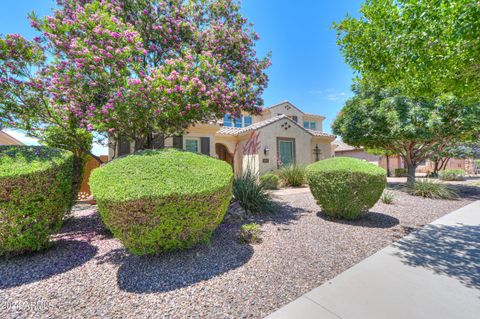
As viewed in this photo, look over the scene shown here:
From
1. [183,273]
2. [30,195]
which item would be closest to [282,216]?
[183,273]

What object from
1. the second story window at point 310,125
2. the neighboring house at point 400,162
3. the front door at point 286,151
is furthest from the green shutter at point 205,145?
the neighboring house at point 400,162

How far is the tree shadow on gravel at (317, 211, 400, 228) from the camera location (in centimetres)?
569

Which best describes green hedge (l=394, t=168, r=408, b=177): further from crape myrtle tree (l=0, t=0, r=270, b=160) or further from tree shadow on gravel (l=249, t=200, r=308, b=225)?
crape myrtle tree (l=0, t=0, r=270, b=160)

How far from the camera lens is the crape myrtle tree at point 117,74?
4.71m

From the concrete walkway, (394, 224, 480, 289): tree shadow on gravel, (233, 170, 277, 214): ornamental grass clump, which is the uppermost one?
(233, 170, 277, 214): ornamental grass clump

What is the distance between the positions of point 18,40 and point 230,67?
16.2 feet

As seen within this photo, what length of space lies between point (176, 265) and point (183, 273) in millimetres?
255

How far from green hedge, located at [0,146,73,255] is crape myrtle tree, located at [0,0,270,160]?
1382mm

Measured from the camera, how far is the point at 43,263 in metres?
3.64

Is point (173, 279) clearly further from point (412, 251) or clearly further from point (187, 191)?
point (412, 251)

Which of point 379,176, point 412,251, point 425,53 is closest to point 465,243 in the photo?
point 412,251

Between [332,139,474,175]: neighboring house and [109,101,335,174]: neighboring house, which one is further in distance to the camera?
[332,139,474,175]: neighboring house

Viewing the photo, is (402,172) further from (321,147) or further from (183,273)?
(183,273)

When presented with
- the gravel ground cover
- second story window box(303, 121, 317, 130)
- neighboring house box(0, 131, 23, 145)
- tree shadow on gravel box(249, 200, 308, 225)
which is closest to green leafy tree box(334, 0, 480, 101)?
the gravel ground cover
